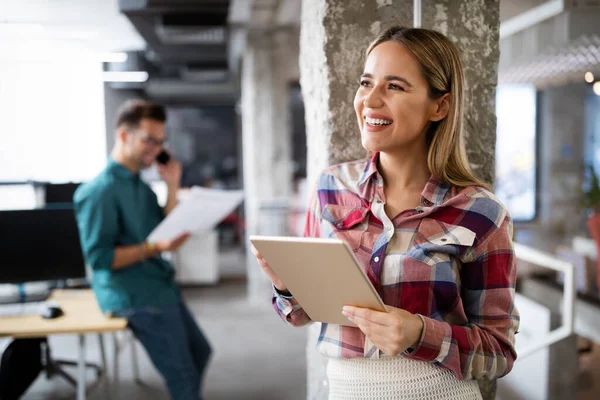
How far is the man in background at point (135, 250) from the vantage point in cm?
240

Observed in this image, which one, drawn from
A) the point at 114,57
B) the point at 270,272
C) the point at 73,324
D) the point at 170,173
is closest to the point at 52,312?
the point at 73,324

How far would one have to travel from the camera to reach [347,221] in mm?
1266

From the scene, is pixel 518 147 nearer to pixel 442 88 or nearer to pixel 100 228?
pixel 100 228

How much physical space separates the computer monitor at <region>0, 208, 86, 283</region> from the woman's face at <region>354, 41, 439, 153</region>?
2246 mm

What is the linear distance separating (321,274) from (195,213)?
5.27ft

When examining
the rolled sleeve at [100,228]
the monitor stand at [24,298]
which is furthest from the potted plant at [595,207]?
the monitor stand at [24,298]

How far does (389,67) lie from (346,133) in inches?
20.1

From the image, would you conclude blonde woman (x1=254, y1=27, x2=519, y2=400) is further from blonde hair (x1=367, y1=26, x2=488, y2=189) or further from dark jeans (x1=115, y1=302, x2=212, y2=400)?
dark jeans (x1=115, y1=302, x2=212, y2=400)

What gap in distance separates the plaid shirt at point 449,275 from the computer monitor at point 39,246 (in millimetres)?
2171

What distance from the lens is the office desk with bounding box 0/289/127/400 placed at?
239 centimetres

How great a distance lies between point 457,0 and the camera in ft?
5.35

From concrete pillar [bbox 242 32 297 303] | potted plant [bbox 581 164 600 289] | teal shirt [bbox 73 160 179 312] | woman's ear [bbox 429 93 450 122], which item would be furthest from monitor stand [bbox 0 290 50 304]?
potted plant [bbox 581 164 600 289]

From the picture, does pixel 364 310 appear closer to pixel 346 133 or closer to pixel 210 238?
pixel 346 133

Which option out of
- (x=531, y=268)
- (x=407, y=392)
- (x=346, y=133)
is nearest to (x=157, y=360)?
(x=346, y=133)
